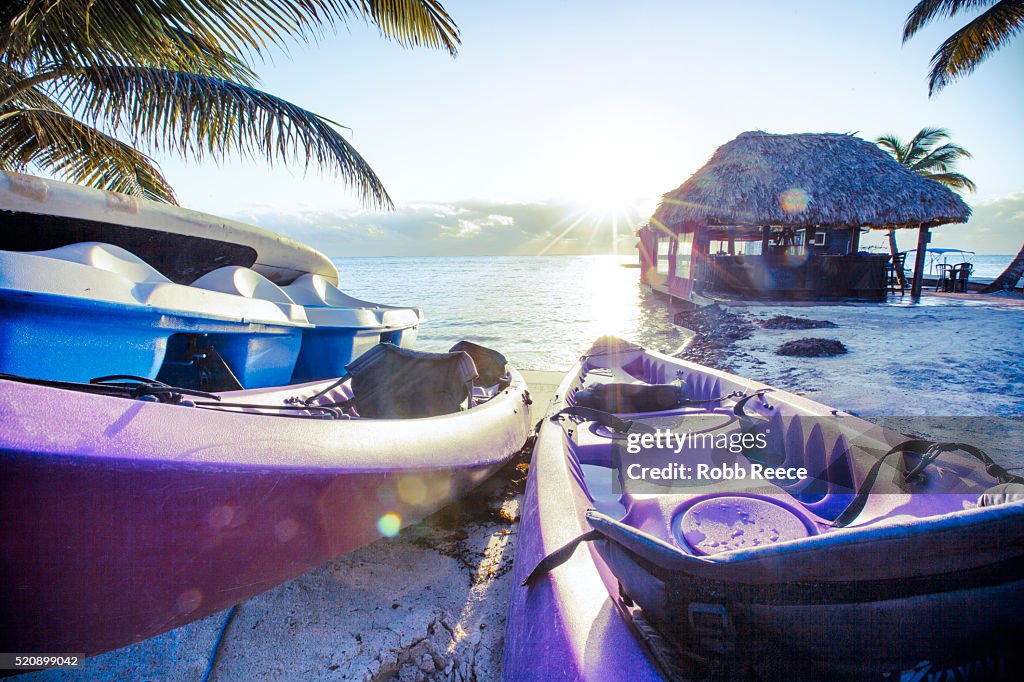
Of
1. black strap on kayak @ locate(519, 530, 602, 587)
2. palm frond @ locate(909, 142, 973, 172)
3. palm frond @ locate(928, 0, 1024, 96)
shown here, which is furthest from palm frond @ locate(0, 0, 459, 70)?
palm frond @ locate(909, 142, 973, 172)

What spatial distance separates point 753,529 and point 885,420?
327cm

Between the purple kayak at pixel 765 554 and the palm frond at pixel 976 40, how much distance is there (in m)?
14.5

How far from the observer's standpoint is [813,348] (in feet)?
21.4

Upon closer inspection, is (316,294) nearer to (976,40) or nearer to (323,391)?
(323,391)

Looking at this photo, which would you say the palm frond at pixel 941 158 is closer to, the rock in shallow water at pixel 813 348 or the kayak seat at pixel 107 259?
the rock in shallow water at pixel 813 348

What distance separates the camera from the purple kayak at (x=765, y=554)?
84 cm

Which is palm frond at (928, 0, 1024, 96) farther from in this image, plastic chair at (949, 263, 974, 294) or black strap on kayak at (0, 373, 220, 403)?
black strap on kayak at (0, 373, 220, 403)

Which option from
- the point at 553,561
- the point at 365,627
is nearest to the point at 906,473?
the point at 553,561

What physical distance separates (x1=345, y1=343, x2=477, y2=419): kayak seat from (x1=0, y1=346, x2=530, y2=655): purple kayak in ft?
3.17

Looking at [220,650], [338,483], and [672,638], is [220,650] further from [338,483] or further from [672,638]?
[672,638]

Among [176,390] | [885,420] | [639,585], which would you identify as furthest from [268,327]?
[885,420]

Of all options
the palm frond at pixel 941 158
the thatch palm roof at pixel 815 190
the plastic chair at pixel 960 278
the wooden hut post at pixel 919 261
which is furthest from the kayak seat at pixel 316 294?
the palm frond at pixel 941 158

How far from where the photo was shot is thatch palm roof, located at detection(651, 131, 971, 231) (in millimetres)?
11180

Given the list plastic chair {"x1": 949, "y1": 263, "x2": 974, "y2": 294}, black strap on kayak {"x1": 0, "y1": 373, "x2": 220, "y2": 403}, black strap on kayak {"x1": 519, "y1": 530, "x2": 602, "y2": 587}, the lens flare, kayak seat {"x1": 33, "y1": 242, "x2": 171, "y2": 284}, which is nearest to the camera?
black strap on kayak {"x1": 519, "y1": 530, "x2": 602, "y2": 587}
